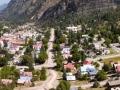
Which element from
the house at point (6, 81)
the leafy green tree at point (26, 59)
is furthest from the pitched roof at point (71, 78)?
the leafy green tree at point (26, 59)

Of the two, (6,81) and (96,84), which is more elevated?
(6,81)

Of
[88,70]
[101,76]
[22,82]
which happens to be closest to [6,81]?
[22,82]

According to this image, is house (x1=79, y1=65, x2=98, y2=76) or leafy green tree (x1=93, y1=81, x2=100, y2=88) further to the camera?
house (x1=79, y1=65, x2=98, y2=76)

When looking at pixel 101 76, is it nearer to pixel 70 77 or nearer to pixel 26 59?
pixel 70 77

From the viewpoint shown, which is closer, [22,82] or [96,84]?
[96,84]

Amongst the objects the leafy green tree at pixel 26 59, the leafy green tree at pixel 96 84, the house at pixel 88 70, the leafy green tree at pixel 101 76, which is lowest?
the leafy green tree at pixel 96 84

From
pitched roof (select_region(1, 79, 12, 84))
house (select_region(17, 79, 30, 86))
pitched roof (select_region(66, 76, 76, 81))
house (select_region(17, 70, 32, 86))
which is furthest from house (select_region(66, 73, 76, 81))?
pitched roof (select_region(1, 79, 12, 84))

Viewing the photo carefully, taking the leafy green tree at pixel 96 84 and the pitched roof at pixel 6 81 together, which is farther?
the pitched roof at pixel 6 81

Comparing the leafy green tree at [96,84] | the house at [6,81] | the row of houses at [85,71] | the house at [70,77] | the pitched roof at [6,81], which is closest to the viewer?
the leafy green tree at [96,84]

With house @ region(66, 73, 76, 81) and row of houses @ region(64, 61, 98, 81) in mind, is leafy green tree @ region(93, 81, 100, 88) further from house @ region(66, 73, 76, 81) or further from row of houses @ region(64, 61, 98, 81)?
house @ region(66, 73, 76, 81)

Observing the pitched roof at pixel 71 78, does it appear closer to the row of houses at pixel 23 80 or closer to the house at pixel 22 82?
the row of houses at pixel 23 80

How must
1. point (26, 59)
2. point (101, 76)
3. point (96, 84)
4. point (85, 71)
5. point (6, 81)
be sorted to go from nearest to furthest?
point (96, 84) → point (101, 76) → point (6, 81) → point (85, 71) → point (26, 59)

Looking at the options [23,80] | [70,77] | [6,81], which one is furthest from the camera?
[23,80]
